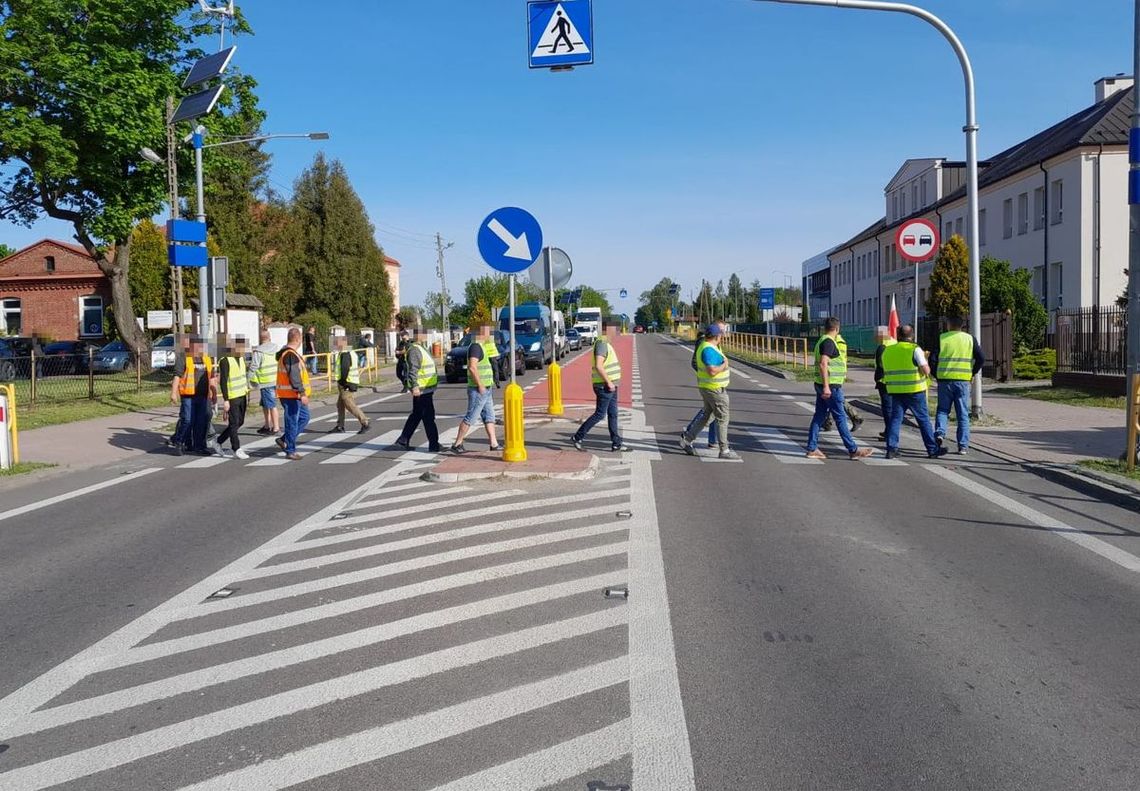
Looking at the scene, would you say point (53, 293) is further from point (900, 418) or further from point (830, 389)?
point (900, 418)

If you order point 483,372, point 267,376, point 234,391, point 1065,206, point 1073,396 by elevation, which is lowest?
point 1073,396

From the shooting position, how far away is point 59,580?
6984 millimetres

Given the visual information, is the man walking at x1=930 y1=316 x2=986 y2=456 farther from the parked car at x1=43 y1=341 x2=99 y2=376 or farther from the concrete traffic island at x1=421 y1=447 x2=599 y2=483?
the parked car at x1=43 y1=341 x2=99 y2=376

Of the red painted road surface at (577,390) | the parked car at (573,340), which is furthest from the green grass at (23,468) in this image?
Answer: the parked car at (573,340)

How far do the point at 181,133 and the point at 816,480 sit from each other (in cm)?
2387

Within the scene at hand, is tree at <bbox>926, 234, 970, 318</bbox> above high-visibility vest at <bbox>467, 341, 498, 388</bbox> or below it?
above

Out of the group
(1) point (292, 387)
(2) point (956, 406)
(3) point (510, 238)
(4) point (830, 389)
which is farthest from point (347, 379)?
(2) point (956, 406)

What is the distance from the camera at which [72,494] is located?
11.1 metres

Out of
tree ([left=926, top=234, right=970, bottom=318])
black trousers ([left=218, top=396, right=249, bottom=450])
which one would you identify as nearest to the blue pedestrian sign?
black trousers ([left=218, top=396, right=249, bottom=450])

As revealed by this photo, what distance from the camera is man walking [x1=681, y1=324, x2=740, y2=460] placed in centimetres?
1223

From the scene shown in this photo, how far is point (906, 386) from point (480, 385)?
533 cm

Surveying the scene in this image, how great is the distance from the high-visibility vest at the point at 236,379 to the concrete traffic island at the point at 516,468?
351 centimetres

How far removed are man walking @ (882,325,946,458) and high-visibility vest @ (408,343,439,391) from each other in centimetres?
582

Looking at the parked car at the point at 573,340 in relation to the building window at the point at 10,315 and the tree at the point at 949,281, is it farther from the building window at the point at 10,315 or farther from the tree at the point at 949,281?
the tree at the point at 949,281
